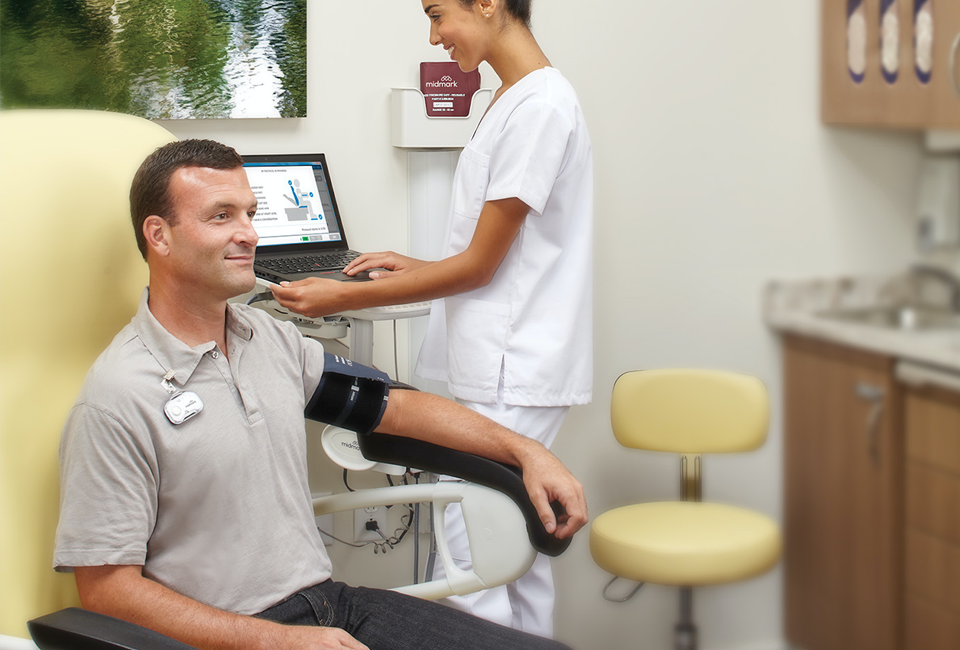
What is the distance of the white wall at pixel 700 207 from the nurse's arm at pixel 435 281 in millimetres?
451

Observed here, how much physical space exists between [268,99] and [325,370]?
0.68m

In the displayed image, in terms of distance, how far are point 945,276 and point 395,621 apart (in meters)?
1.38

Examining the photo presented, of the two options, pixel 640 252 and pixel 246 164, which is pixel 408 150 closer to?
pixel 246 164

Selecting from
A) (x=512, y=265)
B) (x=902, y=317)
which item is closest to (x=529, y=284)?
(x=512, y=265)

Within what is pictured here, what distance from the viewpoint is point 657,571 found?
1.44 m

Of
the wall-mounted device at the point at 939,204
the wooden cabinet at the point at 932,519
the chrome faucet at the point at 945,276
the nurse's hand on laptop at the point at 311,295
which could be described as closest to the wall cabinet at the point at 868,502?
the wooden cabinet at the point at 932,519

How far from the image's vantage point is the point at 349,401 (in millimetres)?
1011

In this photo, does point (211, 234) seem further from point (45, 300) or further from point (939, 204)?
point (939, 204)

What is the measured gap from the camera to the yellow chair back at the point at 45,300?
82cm

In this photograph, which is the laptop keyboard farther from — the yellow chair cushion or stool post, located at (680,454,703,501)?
stool post, located at (680,454,703,501)

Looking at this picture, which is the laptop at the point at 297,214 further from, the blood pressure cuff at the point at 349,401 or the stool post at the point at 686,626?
the stool post at the point at 686,626

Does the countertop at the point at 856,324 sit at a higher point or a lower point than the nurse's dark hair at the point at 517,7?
lower

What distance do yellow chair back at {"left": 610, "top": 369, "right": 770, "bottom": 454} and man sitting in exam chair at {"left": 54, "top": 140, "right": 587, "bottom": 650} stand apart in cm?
71

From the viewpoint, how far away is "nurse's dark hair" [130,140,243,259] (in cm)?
88
